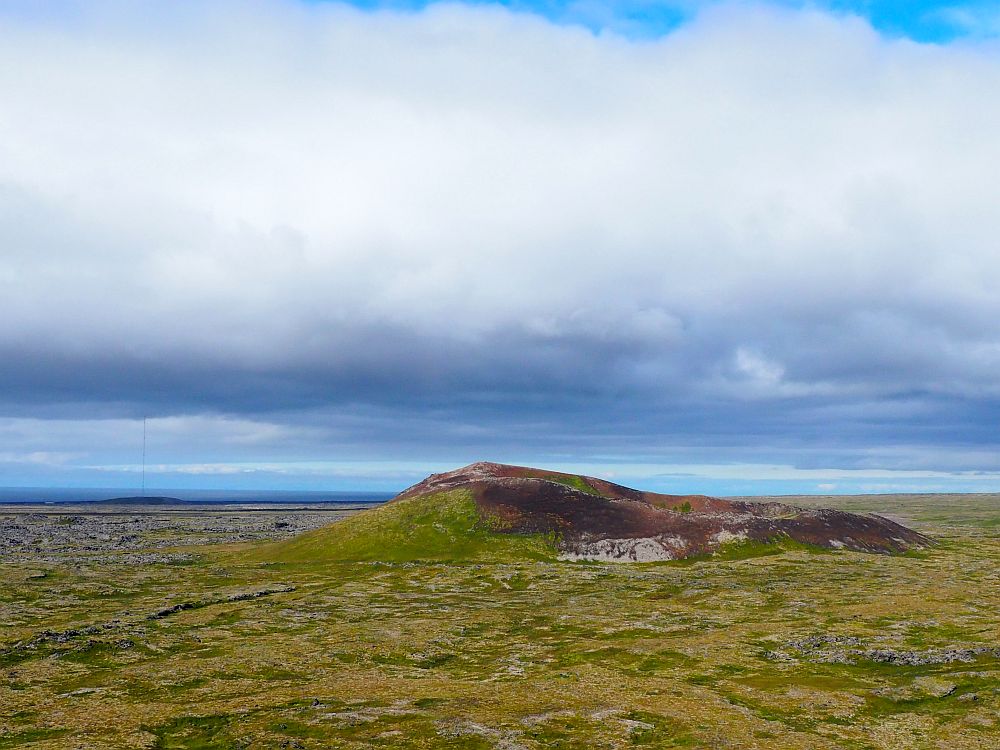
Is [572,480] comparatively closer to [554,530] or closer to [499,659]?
[554,530]

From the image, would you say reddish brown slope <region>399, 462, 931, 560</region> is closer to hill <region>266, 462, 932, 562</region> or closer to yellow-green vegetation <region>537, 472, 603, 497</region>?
hill <region>266, 462, 932, 562</region>

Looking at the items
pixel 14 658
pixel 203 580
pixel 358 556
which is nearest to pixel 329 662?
pixel 14 658

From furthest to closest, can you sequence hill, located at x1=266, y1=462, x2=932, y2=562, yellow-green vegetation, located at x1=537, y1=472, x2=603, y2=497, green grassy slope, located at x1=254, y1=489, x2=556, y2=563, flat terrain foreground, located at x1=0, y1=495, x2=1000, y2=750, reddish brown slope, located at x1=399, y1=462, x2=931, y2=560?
yellow-green vegetation, located at x1=537, y1=472, x2=603, y2=497 < reddish brown slope, located at x1=399, y1=462, x2=931, y2=560 < hill, located at x1=266, y1=462, x2=932, y2=562 < green grassy slope, located at x1=254, y1=489, x2=556, y2=563 < flat terrain foreground, located at x1=0, y1=495, x2=1000, y2=750

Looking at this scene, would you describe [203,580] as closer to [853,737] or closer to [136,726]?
[136,726]

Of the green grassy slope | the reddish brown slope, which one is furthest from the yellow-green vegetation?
the green grassy slope

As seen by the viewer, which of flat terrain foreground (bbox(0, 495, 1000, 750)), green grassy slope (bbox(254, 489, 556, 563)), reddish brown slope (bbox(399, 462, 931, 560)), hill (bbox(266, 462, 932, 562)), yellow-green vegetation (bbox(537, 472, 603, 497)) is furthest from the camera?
yellow-green vegetation (bbox(537, 472, 603, 497))

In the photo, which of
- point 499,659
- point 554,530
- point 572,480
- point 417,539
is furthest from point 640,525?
point 499,659

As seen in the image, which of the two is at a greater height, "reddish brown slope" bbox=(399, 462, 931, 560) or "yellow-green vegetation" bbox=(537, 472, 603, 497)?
"yellow-green vegetation" bbox=(537, 472, 603, 497)
